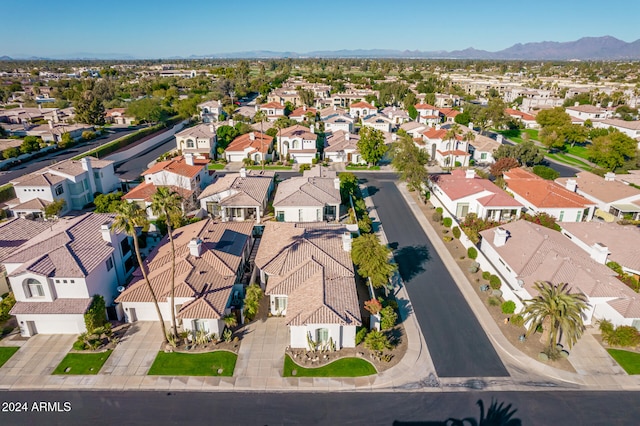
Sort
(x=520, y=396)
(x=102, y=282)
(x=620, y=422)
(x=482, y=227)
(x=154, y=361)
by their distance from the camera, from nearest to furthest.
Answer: (x=620, y=422) < (x=520, y=396) < (x=154, y=361) < (x=102, y=282) < (x=482, y=227)

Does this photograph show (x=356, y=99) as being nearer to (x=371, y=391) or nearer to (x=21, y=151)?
(x=21, y=151)

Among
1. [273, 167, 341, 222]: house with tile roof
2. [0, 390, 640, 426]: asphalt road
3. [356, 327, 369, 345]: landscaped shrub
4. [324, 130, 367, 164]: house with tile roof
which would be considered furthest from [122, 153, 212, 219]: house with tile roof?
[356, 327, 369, 345]: landscaped shrub

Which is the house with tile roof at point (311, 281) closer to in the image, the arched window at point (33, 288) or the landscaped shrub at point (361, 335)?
the landscaped shrub at point (361, 335)

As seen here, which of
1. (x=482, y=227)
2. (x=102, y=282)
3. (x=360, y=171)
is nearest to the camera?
(x=102, y=282)

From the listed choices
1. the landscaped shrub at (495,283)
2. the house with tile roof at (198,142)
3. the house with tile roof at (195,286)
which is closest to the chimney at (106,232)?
the house with tile roof at (195,286)

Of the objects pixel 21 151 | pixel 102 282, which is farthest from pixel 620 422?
pixel 21 151

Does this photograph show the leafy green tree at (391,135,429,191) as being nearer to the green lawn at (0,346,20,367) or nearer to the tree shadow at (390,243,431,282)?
the tree shadow at (390,243,431,282)

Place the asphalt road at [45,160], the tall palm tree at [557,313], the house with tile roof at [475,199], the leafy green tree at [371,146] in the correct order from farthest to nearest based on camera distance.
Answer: the leafy green tree at [371,146] → the asphalt road at [45,160] → the house with tile roof at [475,199] → the tall palm tree at [557,313]
